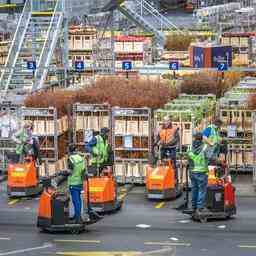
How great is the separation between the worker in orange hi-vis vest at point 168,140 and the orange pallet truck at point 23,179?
312cm

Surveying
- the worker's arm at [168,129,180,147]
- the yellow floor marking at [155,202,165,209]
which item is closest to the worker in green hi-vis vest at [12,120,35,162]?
the worker's arm at [168,129,180,147]

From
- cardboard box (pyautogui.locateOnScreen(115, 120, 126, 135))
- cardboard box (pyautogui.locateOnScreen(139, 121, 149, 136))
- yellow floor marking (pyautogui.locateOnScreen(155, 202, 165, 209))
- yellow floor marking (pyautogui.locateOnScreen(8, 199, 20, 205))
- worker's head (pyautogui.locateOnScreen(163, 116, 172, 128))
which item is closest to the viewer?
yellow floor marking (pyautogui.locateOnScreen(155, 202, 165, 209))

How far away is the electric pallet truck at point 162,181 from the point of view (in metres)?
21.5

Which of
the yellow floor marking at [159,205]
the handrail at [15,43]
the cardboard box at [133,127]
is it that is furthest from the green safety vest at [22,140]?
the handrail at [15,43]

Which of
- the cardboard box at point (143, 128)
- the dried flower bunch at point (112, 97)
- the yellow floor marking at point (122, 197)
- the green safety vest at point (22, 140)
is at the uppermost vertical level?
the dried flower bunch at point (112, 97)

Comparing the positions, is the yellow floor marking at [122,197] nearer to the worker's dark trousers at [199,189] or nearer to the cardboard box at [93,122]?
the cardboard box at [93,122]

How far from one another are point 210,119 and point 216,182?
18.1 ft

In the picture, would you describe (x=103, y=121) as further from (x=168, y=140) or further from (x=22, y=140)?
(x=168, y=140)

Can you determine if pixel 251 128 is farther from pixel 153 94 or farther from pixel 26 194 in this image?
pixel 26 194

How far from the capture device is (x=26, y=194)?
22344 millimetres

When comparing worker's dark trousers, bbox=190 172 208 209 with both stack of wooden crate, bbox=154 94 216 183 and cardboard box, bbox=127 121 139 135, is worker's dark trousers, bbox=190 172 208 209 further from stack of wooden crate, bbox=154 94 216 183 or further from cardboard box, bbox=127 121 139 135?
cardboard box, bbox=127 121 139 135

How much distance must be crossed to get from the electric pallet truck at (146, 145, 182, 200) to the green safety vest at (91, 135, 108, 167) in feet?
5.38

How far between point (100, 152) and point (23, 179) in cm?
276

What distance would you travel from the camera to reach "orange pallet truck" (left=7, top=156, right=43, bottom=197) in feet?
73.3
